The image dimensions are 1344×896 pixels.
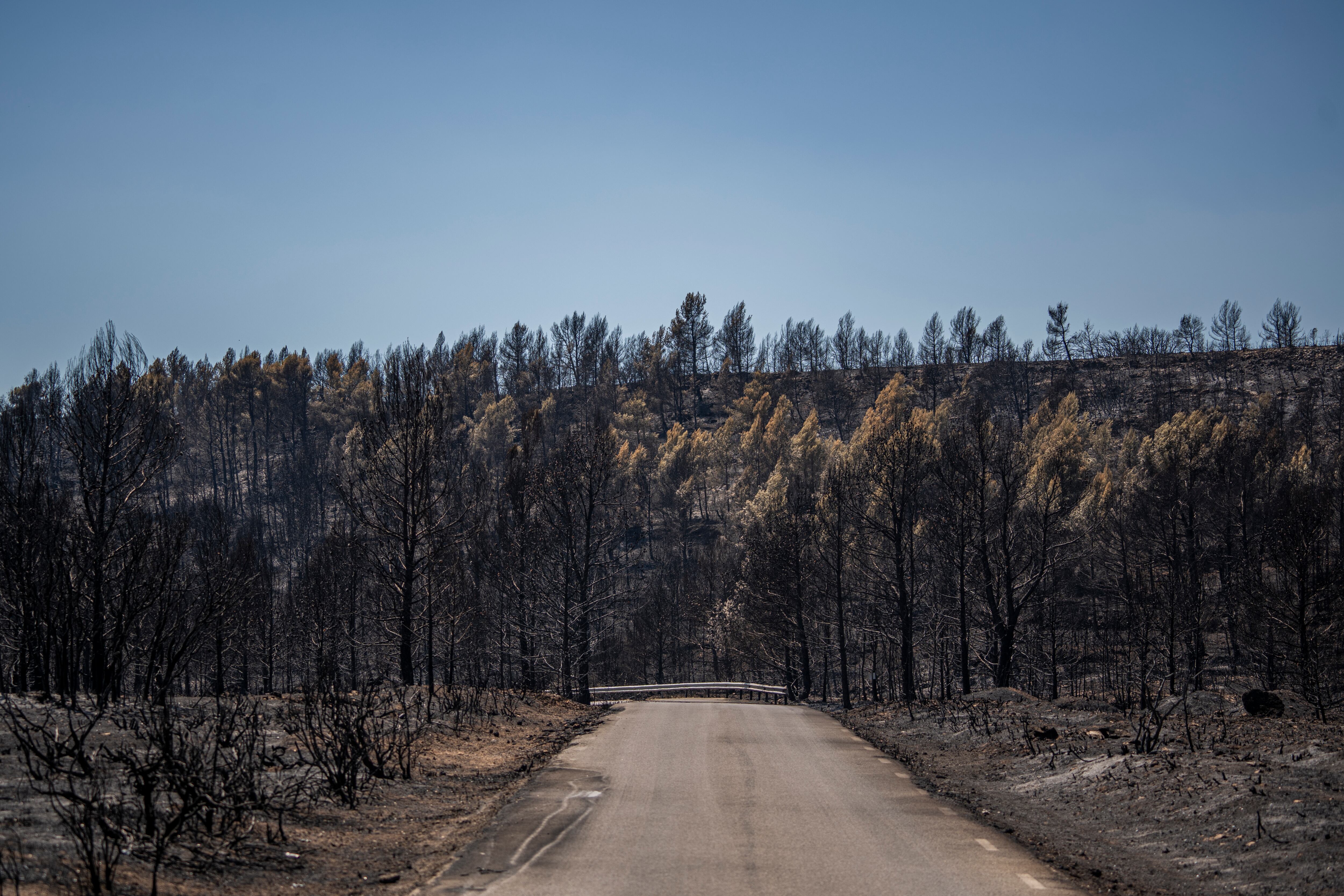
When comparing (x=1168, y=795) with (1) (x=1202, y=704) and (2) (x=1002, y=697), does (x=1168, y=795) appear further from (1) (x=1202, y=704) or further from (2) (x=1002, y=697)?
(2) (x=1002, y=697)

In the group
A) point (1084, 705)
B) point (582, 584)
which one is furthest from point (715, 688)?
point (1084, 705)

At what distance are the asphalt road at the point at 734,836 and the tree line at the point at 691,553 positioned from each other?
461 centimetres

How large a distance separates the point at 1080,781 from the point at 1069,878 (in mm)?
4489

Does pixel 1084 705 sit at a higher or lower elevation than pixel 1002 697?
higher

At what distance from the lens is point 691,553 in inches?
3701

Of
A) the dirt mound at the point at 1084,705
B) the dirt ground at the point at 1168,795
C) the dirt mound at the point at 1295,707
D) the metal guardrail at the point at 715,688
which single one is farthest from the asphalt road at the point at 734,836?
the metal guardrail at the point at 715,688

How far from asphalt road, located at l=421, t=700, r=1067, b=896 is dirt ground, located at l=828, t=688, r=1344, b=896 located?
0.76m

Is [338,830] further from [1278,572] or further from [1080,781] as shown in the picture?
[1278,572]

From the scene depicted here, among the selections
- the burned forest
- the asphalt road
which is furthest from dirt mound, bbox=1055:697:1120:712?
the asphalt road

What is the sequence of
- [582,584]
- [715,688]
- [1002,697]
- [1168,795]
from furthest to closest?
[715,688]
[582,584]
[1002,697]
[1168,795]

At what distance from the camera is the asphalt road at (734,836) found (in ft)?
22.6

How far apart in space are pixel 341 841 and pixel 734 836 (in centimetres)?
399

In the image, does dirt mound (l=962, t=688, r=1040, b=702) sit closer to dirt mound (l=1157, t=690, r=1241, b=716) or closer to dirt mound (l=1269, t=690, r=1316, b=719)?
dirt mound (l=1157, t=690, r=1241, b=716)

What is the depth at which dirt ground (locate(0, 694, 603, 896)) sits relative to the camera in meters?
6.22
